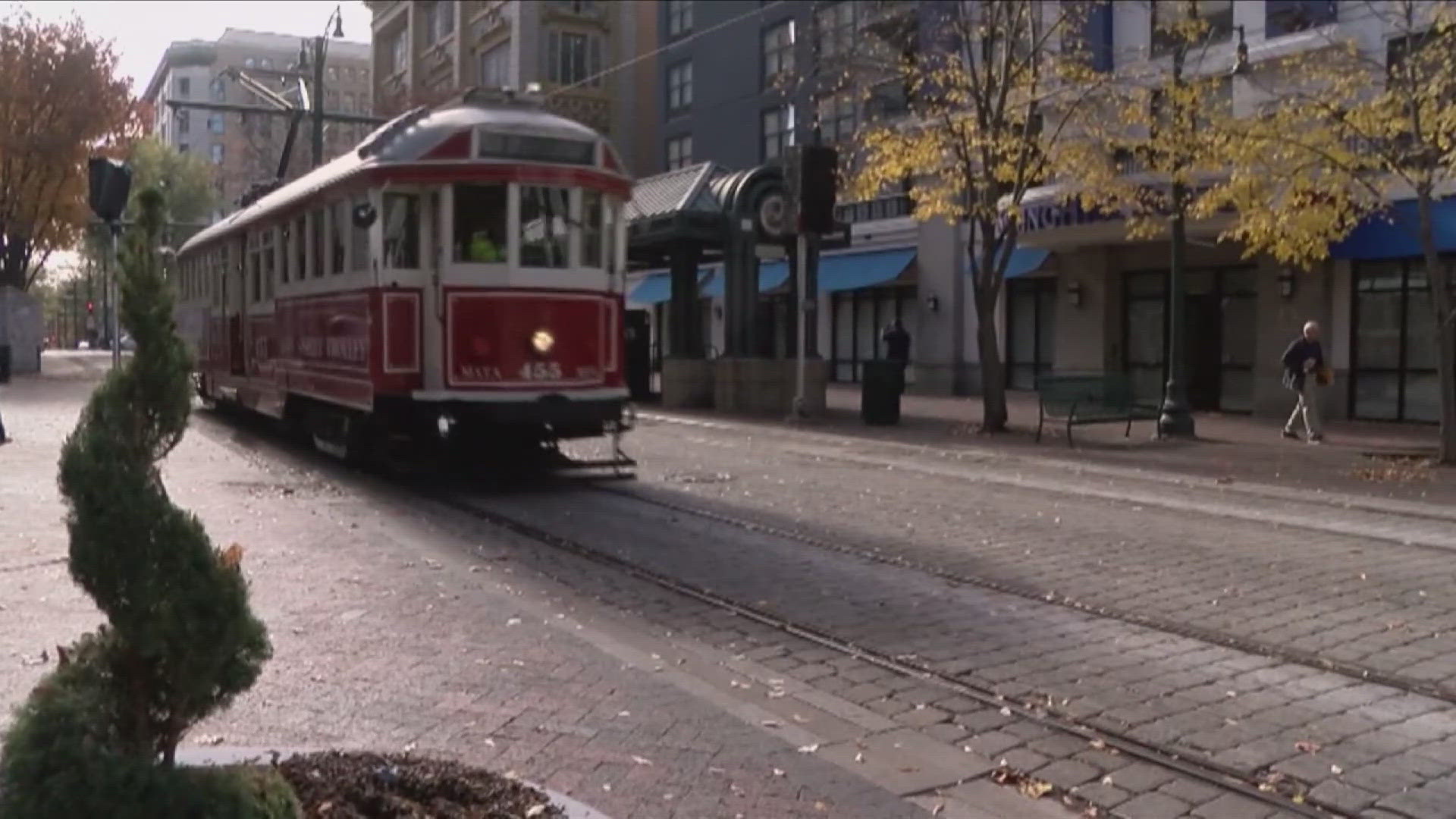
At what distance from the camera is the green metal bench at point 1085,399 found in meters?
20.2

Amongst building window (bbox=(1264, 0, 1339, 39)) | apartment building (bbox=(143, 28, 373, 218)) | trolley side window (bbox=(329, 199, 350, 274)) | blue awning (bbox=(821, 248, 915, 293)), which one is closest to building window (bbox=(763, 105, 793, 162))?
blue awning (bbox=(821, 248, 915, 293))

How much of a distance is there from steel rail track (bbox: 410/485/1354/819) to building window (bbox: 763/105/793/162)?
108 ft

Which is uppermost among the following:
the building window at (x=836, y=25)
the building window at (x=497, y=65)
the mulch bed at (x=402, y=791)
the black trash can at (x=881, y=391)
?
the building window at (x=497, y=65)

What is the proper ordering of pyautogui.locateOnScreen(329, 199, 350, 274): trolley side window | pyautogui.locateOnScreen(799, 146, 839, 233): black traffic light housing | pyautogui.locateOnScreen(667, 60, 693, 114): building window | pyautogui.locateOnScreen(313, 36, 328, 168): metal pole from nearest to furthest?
pyautogui.locateOnScreen(329, 199, 350, 274): trolley side window, pyautogui.locateOnScreen(799, 146, 839, 233): black traffic light housing, pyautogui.locateOnScreen(313, 36, 328, 168): metal pole, pyautogui.locateOnScreen(667, 60, 693, 114): building window

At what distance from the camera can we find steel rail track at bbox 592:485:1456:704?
6.84 metres

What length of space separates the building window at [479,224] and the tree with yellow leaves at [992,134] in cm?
894

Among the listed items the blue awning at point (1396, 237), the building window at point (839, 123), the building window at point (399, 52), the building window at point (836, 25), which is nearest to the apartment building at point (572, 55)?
the building window at point (399, 52)

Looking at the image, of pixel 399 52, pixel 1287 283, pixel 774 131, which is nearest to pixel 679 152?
pixel 774 131

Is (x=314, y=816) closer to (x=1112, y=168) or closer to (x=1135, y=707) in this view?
(x=1135, y=707)

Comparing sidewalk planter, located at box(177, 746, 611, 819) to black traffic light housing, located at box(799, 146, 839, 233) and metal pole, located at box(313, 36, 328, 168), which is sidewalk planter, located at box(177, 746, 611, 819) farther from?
metal pole, located at box(313, 36, 328, 168)

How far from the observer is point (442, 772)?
4.33 m

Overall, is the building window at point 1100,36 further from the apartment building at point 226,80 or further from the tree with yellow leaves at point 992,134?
the apartment building at point 226,80

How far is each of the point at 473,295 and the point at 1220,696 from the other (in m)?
8.72

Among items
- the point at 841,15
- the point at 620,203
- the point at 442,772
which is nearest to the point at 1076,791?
the point at 442,772
